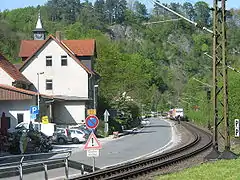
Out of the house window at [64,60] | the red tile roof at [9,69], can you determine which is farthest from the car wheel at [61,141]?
the house window at [64,60]

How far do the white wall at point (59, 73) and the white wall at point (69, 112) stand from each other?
2.31 metres

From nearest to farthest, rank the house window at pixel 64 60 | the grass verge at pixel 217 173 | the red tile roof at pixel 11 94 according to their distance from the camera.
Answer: the grass verge at pixel 217 173
the red tile roof at pixel 11 94
the house window at pixel 64 60

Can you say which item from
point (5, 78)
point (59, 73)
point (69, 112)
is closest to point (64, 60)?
point (59, 73)

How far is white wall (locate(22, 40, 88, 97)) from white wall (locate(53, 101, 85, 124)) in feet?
7.58

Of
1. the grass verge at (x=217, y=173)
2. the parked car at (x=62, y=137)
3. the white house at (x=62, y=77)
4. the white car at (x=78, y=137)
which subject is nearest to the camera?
the grass verge at (x=217, y=173)

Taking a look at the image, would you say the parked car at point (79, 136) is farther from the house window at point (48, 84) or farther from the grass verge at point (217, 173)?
the grass verge at point (217, 173)

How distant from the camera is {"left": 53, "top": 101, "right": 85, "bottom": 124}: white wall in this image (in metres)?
69.1

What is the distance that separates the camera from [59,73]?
71.6 m

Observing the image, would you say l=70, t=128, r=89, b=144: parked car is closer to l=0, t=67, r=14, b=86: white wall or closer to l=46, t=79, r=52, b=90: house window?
l=0, t=67, r=14, b=86: white wall

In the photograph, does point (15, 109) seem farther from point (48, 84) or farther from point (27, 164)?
point (27, 164)

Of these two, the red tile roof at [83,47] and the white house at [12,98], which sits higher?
the red tile roof at [83,47]

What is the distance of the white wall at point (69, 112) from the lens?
69.1 metres

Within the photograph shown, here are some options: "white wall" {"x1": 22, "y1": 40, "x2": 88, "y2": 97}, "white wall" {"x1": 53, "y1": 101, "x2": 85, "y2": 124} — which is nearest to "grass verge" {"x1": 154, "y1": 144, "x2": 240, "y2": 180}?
"white wall" {"x1": 53, "y1": 101, "x2": 85, "y2": 124}

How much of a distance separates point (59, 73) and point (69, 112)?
17.4ft
